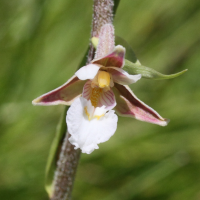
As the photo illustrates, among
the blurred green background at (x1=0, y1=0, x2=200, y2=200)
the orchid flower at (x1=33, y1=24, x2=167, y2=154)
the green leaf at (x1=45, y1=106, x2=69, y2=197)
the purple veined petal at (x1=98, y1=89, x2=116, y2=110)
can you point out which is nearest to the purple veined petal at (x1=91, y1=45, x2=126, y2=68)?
the orchid flower at (x1=33, y1=24, x2=167, y2=154)

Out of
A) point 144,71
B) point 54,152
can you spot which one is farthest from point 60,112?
point 144,71

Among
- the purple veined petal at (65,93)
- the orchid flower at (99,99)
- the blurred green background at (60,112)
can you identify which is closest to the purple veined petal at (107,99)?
the orchid flower at (99,99)

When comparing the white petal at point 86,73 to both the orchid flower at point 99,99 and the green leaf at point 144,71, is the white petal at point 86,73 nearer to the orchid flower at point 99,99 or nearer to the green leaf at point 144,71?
the orchid flower at point 99,99

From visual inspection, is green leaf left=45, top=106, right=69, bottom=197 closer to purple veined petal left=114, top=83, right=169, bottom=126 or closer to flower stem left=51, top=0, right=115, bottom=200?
flower stem left=51, top=0, right=115, bottom=200

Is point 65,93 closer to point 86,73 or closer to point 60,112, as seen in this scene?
point 86,73

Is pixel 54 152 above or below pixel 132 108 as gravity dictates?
above
